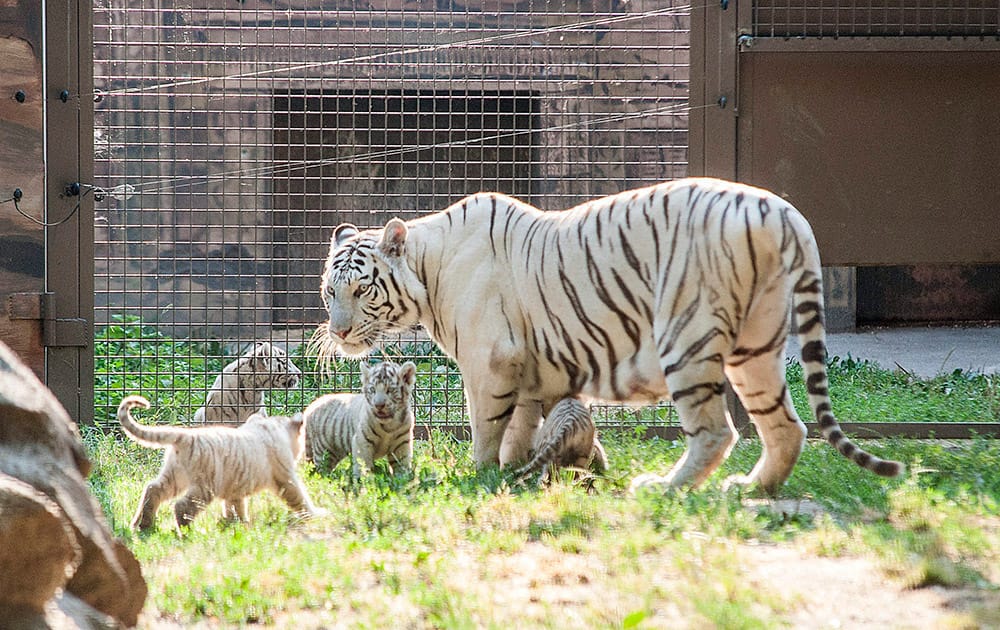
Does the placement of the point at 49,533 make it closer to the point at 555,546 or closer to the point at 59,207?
the point at 555,546

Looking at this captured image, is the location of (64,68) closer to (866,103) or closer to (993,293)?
(866,103)

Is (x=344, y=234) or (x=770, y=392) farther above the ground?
(x=344, y=234)

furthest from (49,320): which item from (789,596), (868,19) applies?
(789,596)

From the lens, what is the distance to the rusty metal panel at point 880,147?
6.25 metres

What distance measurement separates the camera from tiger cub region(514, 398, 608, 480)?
471cm

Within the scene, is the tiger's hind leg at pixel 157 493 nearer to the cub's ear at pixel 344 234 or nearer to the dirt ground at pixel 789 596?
the dirt ground at pixel 789 596

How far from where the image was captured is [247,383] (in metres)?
6.65

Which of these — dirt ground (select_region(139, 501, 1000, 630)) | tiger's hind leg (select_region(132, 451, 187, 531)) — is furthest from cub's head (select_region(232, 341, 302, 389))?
dirt ground (select_region(139, 501, 1000, 630))

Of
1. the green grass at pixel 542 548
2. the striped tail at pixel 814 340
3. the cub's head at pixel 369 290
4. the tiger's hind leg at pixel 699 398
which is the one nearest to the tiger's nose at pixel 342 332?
the cub's head at pixel 369 290

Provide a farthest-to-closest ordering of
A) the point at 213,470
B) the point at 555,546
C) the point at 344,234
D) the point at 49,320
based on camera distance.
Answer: the point at 49,320 → the point at 344,234 → the point at 213,470 → the point at 555,546

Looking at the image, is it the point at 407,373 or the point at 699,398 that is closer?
the point at 699,398

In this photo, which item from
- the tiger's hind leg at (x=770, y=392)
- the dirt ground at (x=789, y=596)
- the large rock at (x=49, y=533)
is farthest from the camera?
the tiger's hind leg at (x=770, y=392)

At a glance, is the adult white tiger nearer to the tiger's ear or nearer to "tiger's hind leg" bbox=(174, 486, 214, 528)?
the tiger's ear

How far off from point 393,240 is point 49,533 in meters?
2.99
